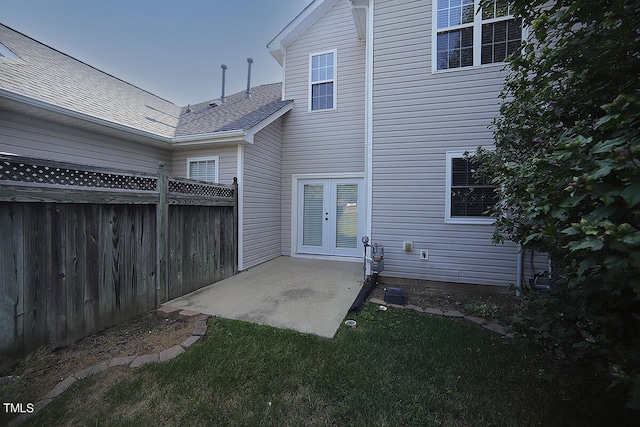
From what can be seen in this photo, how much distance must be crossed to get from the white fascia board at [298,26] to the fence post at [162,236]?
210 inches

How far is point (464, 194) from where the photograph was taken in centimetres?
470

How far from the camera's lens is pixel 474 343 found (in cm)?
285

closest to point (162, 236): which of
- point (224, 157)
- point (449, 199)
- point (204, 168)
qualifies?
point (224, 157)

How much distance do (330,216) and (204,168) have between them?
3.38 m

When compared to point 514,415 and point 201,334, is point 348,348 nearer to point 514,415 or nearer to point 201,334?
point 514,415

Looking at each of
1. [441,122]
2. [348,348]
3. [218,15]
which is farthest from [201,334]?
[218,15]

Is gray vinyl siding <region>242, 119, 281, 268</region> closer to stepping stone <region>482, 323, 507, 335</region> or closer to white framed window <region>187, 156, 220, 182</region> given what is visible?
white framed window <region>187, 156, 220, 182</region>

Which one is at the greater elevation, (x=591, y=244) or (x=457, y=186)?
(x=457, y=186)

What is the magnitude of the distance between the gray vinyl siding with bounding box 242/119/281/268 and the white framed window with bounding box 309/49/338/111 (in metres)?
1.22

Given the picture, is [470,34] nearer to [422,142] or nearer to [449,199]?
[422,142]

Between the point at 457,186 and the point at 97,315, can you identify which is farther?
the point at 457,186

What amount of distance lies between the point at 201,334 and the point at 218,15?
10.0m

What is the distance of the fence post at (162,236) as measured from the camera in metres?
3.80

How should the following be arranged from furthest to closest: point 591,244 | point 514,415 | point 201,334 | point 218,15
→ point 218,15 → point 201,334 → point 514,415 → point 591,244
